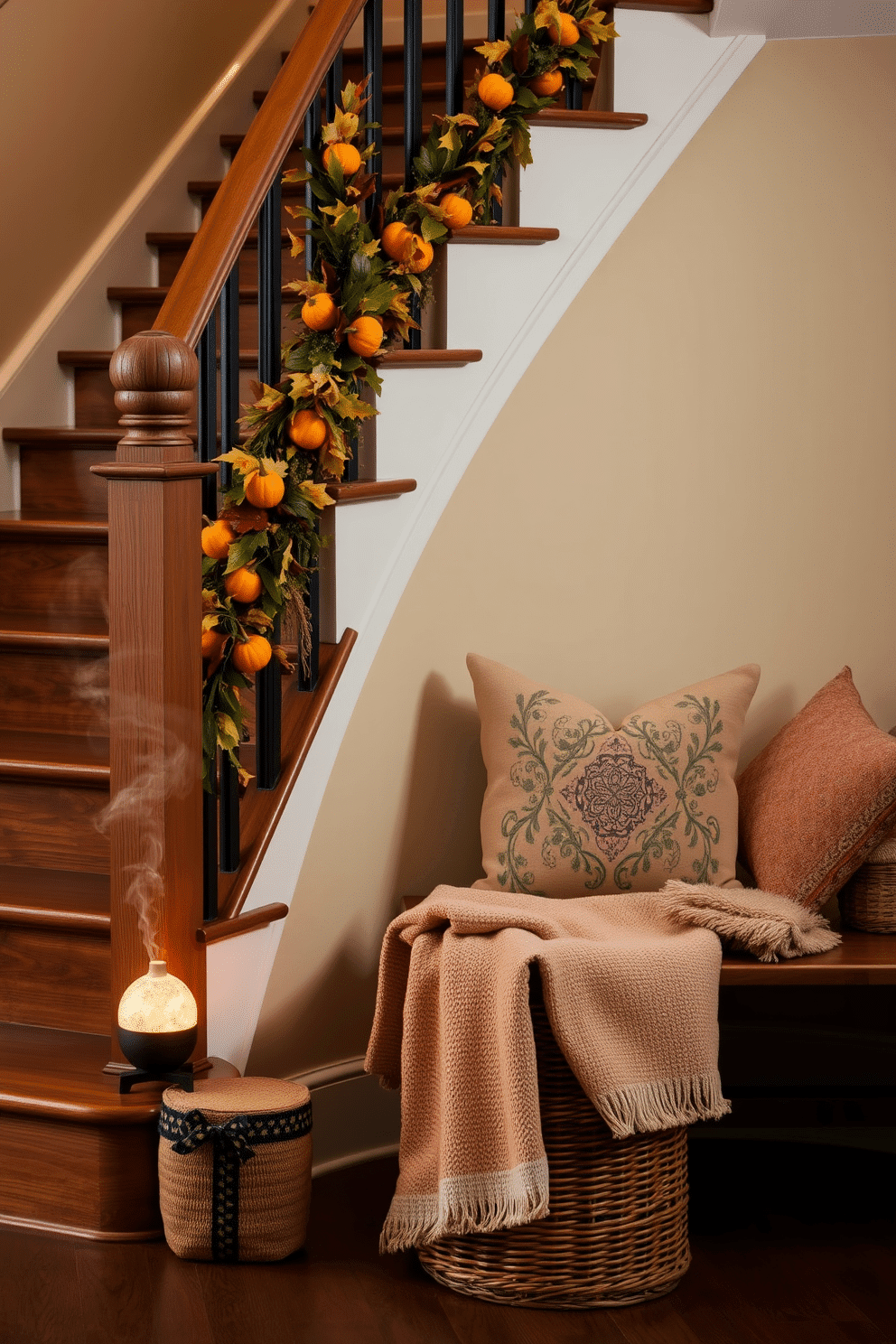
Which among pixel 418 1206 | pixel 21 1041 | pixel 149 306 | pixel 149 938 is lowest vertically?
pixel 418 1206

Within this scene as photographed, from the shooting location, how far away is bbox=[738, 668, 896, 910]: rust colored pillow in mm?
2316

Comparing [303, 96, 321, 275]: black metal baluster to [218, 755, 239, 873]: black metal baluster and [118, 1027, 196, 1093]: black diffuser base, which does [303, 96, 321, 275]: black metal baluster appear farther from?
[118, 1027, 196, 1093]: black diffuser base

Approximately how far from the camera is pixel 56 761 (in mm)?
2422

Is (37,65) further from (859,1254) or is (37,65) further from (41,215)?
(859,1254)

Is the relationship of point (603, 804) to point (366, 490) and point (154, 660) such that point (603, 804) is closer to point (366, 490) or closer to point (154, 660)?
point (366, 490)

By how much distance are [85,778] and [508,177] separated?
1.42m

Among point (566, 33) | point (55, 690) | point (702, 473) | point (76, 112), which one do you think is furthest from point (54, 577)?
point (566, 33)

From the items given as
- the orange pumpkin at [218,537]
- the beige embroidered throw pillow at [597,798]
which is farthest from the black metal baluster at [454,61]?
the beige embroidered throw pillow at [597,798]

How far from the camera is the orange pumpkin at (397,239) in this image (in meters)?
2.38

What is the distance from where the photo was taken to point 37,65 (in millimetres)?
3182

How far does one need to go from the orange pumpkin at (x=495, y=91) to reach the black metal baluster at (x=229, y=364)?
64cm

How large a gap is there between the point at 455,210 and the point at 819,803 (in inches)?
49.2

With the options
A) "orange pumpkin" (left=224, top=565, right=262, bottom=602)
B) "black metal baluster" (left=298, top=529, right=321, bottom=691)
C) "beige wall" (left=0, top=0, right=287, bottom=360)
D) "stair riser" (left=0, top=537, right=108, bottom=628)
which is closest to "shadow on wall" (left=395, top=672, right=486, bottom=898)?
"black metal baluster" (left=298, top=529, right=321, bottom=691)

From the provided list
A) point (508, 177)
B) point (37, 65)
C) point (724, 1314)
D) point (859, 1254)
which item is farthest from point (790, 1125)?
point (37, 65)
